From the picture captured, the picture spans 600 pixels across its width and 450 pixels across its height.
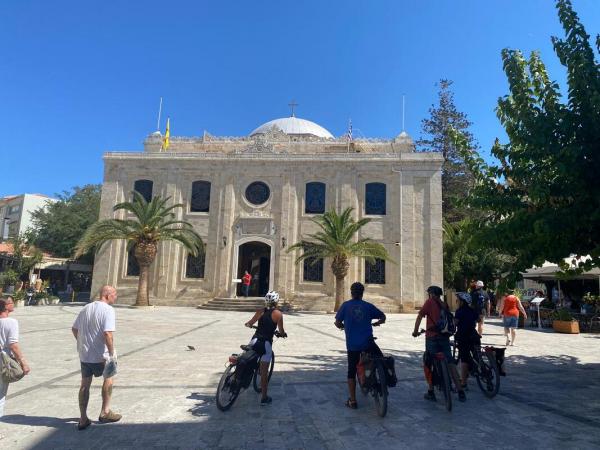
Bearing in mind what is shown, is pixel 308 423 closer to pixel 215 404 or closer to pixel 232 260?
pixel 215 404

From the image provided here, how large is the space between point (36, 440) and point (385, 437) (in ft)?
11.3

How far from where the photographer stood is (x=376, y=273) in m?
24.2

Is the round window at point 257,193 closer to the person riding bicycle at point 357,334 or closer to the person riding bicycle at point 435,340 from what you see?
the person riding bicycle at point 435,340

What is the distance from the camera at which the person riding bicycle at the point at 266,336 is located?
527cm

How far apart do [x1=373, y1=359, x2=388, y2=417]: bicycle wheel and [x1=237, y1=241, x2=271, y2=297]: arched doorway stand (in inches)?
808

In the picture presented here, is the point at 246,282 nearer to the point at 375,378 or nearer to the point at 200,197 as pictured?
the point at 200,197

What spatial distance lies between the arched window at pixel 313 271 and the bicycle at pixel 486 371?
722 inches

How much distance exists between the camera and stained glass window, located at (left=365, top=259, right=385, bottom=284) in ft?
78.9

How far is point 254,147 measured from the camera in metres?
26.3

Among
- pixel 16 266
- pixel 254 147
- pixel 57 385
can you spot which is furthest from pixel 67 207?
pixel 57 385

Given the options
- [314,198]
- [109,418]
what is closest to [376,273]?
[314,198]

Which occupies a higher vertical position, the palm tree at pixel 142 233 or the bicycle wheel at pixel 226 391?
the palm tree at pixel 142 233

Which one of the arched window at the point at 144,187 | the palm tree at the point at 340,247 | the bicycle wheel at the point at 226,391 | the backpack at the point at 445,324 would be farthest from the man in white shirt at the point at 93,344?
the arched window at the point at 144,187

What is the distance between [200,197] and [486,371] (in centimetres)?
2231
